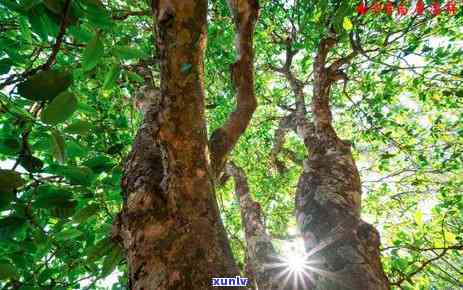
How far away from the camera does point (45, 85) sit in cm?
66

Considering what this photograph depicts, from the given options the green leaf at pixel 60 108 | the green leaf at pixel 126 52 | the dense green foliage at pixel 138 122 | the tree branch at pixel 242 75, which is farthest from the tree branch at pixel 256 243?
the green leaf at pixel 60 108

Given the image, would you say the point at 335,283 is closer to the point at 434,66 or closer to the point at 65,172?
the point at 65,172

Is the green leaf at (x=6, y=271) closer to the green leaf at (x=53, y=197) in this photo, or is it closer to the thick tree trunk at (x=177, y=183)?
the green leaf at (x=53, y=197)

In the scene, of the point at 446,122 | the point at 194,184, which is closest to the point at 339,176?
the point at 194,184

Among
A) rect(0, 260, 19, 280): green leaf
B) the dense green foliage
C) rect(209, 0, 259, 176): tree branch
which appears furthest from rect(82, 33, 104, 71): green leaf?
rect(209, 0, 259, 176): tree branch

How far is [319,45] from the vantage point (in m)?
4.14

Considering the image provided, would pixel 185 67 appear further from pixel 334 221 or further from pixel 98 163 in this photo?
pixel 334 221

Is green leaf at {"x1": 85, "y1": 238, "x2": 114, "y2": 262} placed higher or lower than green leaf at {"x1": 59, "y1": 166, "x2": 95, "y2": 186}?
lower

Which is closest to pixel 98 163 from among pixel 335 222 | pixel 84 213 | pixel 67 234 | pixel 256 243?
pixel 84 213

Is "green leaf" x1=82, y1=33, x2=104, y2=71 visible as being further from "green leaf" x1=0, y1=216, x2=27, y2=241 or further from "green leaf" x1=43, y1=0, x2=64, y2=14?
"green leaf" x1=0, y1=216, x2=27, y2=241

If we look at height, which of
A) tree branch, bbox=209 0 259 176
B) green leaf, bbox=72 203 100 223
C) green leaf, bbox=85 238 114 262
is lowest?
green leaf, bbox=85 238 114 262

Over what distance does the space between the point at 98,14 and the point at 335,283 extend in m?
1.78

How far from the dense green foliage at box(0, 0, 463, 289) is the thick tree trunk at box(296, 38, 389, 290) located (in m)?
0.26

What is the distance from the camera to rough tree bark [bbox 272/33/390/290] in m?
1.72
